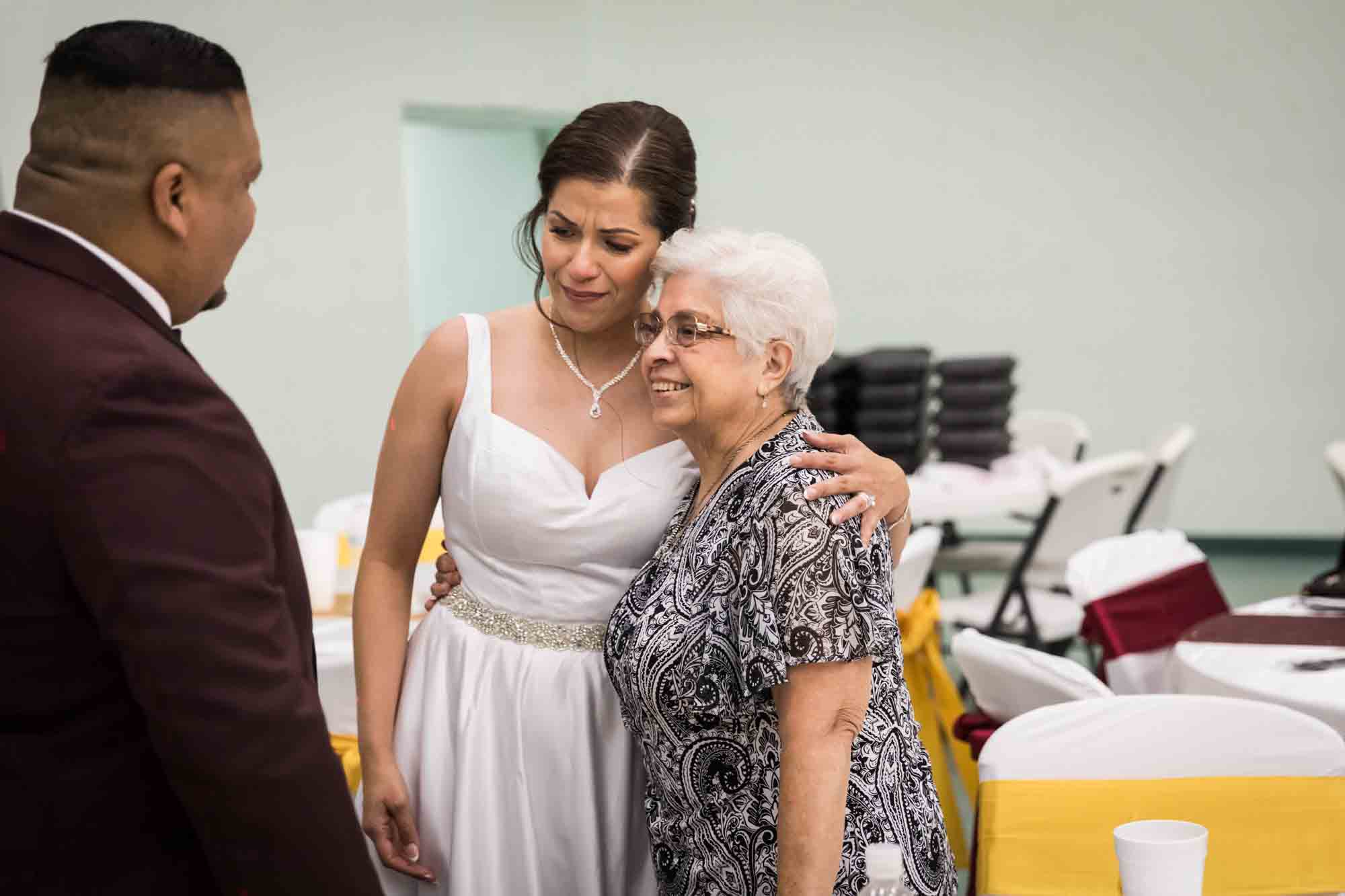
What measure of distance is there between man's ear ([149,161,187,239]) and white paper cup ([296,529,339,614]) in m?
2.49

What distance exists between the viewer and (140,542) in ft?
2.92

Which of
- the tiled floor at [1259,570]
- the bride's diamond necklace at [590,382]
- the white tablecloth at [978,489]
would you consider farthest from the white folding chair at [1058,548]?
the bride's diamond necklace at [590,382]

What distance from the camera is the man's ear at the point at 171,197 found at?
38.1 inches

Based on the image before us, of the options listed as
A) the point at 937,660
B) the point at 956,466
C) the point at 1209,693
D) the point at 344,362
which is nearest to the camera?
the point at 1209,693

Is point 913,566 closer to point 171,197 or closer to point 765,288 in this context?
point 765,288

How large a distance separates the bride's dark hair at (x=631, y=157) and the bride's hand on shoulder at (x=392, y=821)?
711 millimetres

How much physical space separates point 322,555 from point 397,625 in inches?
68.1

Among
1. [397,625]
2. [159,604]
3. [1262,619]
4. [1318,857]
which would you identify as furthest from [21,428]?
[1262,619]

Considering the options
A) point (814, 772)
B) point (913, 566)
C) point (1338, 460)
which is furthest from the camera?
point (1338, 460)

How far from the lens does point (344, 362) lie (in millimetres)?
6723

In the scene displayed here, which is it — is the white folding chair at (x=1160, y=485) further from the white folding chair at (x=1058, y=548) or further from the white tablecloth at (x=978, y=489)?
the white tablecloth at (x=978, y=489)

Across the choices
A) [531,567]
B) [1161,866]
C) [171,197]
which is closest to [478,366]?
[531,567]

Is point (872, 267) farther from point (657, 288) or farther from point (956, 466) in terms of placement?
point (657, 288)

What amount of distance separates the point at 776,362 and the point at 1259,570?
24.1ft
